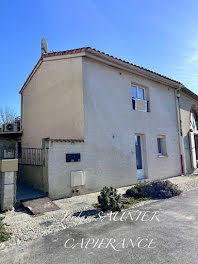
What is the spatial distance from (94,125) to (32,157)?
3.51m

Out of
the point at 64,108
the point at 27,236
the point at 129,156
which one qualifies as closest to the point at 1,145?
the point at 64,108

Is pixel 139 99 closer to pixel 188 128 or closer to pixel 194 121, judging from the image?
pixel 188 128

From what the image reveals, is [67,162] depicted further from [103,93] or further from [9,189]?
[103,93]

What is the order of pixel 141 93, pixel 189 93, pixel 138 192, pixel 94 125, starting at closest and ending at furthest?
pixel 138 192
pixel 94 125
pixel 141 93
pixel 189 93

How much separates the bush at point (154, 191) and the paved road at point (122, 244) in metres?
2.02

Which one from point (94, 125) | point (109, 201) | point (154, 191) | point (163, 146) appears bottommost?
point (154, 191)

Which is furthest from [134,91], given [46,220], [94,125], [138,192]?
[46,220]

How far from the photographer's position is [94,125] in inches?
312

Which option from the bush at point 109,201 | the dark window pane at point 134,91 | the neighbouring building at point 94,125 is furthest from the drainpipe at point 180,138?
the bush at point 109,201

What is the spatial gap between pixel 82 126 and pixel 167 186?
413 cm

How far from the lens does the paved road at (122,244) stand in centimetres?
282

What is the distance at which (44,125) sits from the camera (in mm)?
10016

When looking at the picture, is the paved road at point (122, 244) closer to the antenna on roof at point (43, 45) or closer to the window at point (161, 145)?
the window at point (161, 145)

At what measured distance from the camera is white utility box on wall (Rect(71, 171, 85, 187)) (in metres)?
6.76
